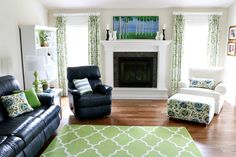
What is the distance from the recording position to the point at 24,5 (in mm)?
4887

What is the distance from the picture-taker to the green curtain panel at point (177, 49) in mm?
5957

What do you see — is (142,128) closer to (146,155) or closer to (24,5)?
(146,155)

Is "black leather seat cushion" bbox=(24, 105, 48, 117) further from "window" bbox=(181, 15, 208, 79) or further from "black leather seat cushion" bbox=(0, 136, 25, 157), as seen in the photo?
"window" bbox=(181, 15, 208, 79)

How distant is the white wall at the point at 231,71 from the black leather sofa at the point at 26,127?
14.1 feet

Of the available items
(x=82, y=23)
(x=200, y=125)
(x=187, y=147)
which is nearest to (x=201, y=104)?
(x=200, y=125)

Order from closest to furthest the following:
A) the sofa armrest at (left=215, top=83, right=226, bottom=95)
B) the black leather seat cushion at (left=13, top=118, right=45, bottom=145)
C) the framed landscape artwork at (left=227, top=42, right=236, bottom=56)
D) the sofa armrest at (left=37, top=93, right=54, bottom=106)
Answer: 1. the black leather seat cushion at (left=13, top=118, right=45, bottom=145)
2. the sofa armrest at (left=37, top=93, right=54, bottom=106)
3. the sofa armrest at (left=215, top=83, right=226, bottom=95)
4. the framed landscape artwork at (left=227, top=42, right=236, bottom=56)

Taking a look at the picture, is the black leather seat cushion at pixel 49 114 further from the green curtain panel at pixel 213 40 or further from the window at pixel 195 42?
the green curtain panel at pixel 213 40

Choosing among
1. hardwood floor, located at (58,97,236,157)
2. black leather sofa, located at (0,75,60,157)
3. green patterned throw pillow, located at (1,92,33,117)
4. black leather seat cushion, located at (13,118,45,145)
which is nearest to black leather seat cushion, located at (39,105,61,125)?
black leather sofa, located at (0,75,60,157)

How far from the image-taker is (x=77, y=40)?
248 inches

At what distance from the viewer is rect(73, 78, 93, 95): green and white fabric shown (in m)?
4.83

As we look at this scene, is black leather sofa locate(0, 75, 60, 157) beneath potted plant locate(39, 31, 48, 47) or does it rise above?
beneath

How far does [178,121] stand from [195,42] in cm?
264

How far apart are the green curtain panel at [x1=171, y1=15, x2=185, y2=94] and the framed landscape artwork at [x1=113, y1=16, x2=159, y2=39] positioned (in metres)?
0.52

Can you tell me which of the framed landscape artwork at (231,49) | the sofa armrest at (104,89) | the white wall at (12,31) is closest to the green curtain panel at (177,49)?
the framed landscape artwork at (231,49)
